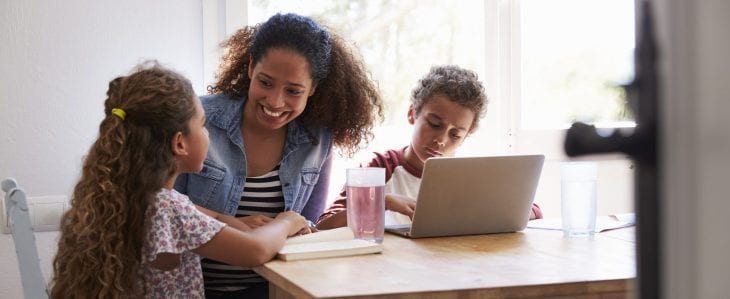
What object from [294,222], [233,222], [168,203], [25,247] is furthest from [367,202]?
[25,247]

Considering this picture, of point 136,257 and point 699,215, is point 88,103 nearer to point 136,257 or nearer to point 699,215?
point 136,257

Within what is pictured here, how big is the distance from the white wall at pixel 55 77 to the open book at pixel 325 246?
0.92m

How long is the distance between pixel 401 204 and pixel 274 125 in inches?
13.4

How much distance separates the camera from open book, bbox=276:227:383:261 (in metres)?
1.45

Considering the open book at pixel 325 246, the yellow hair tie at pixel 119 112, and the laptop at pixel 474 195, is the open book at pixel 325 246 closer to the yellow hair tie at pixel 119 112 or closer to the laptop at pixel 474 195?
the laptop at pixel 474 195

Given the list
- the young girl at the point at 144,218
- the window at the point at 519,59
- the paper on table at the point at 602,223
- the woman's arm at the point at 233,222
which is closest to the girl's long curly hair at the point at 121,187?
the young girl at the point at 144,218

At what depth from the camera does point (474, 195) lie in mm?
1711

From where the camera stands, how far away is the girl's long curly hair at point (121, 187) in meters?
1.45

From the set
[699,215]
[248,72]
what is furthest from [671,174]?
[248,72]

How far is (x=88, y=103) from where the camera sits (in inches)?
89.0

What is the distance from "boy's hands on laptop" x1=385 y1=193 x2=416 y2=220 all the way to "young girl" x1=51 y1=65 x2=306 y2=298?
11.6 inches

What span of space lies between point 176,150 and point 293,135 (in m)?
0.45

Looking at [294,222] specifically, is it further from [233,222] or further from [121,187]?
[121,187]

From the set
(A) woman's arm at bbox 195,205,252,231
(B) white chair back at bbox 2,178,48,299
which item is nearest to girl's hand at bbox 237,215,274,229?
(A) woman's arm at bbox 195,205,252,231
